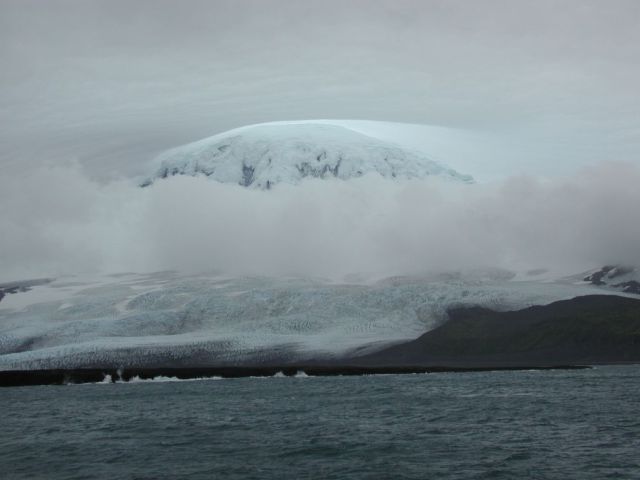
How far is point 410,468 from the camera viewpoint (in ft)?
152

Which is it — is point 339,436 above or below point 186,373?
below

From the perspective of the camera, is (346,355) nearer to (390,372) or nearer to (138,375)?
(390,372)

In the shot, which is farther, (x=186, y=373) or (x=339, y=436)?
(x=186, y=373)

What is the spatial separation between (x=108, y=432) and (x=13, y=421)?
16175 mm

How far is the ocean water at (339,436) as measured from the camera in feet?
153

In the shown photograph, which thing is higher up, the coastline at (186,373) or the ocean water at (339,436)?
the coastline at (186,373)

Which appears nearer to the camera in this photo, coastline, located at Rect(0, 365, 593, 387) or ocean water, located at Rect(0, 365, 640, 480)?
ocean water, located at Rect(0, 365, 640, 480)

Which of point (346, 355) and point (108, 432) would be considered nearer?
point (108, 432)

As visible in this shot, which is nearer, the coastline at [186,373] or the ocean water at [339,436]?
the ocean water at [339,436]

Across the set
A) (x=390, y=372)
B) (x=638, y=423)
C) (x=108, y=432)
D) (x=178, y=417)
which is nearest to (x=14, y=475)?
(x=108, y=432)

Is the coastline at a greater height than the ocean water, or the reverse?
the coastline

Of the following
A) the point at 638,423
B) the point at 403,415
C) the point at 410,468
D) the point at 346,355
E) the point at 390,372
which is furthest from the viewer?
the point at 346,355

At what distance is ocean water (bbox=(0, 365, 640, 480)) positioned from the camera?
46625mm

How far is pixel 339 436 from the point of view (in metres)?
59.9
